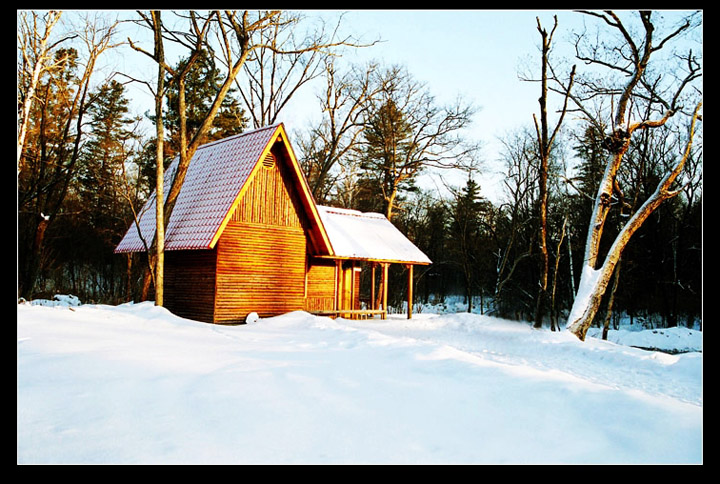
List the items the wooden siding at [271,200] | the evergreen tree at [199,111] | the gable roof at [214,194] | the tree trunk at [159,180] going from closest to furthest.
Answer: the gable roof at [214,194]
the tree trunk at [159,180]
the wooden siding at [271,200]
the evergreen tree at [199,111]

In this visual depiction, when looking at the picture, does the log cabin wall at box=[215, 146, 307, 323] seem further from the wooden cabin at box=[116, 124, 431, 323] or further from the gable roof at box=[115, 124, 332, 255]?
the gable roof at box=[115, 124, 332, 255]

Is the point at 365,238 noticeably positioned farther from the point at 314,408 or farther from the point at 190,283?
the point at 314,408

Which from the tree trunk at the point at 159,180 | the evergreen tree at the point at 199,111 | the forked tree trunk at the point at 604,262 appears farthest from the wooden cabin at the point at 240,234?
the evergreen tree at the point at 199,111

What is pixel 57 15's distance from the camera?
15133 mm

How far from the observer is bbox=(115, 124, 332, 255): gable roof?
49.4 ft

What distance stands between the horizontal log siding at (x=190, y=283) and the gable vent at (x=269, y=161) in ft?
9.82

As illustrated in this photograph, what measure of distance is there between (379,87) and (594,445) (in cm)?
2448

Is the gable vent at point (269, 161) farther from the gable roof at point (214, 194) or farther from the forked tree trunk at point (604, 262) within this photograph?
the forked tree trunk at point (604, 262)

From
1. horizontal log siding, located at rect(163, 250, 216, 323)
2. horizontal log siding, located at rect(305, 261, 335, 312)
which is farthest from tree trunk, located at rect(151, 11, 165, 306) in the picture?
horizontal log siding, located at rect(305, 261, 335, 312)

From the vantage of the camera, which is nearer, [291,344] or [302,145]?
[291,344]

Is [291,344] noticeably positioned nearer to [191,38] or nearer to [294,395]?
[294,395]

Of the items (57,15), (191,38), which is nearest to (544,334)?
(191,38)

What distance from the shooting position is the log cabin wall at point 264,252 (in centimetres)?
1532

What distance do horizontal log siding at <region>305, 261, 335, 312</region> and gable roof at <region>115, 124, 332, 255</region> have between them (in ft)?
6.63
